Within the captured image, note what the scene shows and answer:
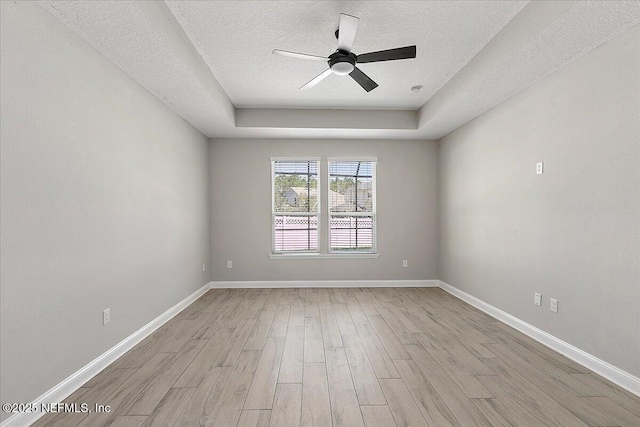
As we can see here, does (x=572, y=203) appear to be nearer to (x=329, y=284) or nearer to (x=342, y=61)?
(x=342, y=61)

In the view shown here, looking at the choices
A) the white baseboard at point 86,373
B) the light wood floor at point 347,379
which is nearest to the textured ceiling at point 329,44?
the white baseboard at point 86,373

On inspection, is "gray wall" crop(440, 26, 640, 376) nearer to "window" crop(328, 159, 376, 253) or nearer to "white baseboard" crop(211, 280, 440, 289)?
"white baseboard" crop(211, 280, 440, 289)

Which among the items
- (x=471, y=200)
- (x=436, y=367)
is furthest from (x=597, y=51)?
(x=436, y=367)

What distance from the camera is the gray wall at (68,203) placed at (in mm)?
1816

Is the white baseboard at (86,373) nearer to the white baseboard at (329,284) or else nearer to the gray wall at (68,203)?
the gray wall at (68,203)

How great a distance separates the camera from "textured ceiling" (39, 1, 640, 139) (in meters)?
2.22

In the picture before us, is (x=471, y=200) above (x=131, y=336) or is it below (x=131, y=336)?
above

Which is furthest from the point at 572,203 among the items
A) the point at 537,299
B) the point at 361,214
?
the point at 361,214

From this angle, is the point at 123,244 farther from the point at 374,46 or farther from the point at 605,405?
the point at 605,405

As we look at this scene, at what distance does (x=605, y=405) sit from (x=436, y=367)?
1006 millimetres

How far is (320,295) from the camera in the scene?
195 inches

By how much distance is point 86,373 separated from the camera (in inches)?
93.1

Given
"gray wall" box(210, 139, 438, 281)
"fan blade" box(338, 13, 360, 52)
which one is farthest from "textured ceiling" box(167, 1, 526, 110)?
"gray wall" box(210, 139, 438, 281)

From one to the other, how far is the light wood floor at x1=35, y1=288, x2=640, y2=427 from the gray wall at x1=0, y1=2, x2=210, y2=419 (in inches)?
15.3
